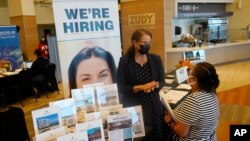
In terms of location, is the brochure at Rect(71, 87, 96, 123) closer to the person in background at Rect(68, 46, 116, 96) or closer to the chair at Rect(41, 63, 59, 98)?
the person in background at Rect(68, 46, 116, 96)

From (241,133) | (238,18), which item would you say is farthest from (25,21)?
(241,133)

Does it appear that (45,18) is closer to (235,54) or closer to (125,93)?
(235,54)

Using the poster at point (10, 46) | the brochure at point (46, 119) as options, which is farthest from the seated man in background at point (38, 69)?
the brochure at point (46, 119)

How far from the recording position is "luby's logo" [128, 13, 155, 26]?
6.58 meters

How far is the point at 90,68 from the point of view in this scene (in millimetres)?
2039

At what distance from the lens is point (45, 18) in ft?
45.9

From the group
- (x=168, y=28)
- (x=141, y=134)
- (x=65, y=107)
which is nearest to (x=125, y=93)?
(x=141, y=134)

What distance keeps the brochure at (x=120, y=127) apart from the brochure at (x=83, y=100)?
230mm

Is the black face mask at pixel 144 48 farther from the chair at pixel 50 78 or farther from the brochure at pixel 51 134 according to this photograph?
the chair at pixel 50 78

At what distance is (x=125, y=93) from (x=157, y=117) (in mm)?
375

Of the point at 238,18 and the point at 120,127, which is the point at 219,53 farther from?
the point at 120,127

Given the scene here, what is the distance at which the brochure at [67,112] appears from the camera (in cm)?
149

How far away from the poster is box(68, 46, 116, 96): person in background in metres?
6.27

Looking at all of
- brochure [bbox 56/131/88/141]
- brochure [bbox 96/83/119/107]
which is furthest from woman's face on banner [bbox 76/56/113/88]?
brochure [bbox 56/131/88/141]
